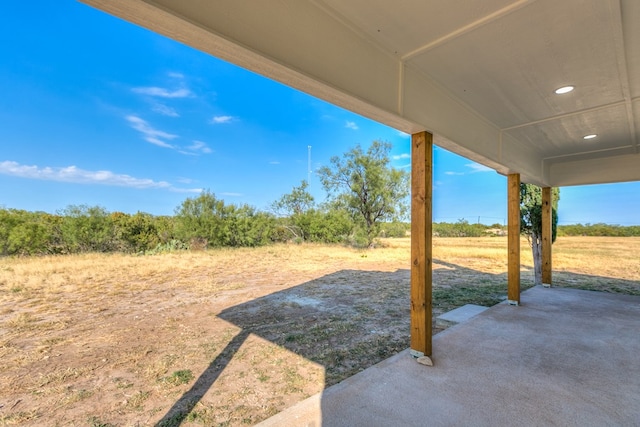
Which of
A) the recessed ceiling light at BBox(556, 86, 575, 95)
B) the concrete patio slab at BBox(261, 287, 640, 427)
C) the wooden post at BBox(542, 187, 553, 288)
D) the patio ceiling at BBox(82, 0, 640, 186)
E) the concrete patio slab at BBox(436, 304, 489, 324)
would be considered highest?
the recessed ceiling light at BBox(556, 86, 575, 95)

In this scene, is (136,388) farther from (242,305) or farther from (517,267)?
(517,267)

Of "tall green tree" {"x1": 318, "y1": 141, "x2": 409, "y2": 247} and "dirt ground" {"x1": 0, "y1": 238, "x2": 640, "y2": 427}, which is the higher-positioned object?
"tall green tree" {"x1": 318, "y1": 141, "x2": 409, "y2": 247}

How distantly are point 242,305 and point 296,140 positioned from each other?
20.3 m

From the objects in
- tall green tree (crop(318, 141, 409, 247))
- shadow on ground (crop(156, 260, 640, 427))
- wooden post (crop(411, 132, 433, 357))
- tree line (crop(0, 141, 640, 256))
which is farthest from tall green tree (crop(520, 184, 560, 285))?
tall green tree (crop(318, 141, 409, 247))

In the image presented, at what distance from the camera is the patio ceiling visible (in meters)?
1.18

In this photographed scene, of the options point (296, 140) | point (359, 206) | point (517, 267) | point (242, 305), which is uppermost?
point (296, 140)

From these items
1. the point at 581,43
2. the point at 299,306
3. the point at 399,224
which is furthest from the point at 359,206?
the point at 581,43

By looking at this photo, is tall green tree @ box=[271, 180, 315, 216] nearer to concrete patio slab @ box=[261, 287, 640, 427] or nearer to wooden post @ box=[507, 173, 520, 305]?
wooden post @ box=[507, 173, 520, 305]

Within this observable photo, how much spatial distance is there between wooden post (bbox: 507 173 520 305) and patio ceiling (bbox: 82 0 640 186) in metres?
1.19

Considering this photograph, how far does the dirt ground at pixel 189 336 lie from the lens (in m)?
2.04

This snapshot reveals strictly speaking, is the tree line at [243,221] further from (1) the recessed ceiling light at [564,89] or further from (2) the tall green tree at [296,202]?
(1) the recessed ceiling light at [564,89]

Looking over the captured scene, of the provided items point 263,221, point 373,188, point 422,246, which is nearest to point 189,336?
point 422,246

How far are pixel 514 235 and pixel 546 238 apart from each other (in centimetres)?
236

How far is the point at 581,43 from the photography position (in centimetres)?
184
